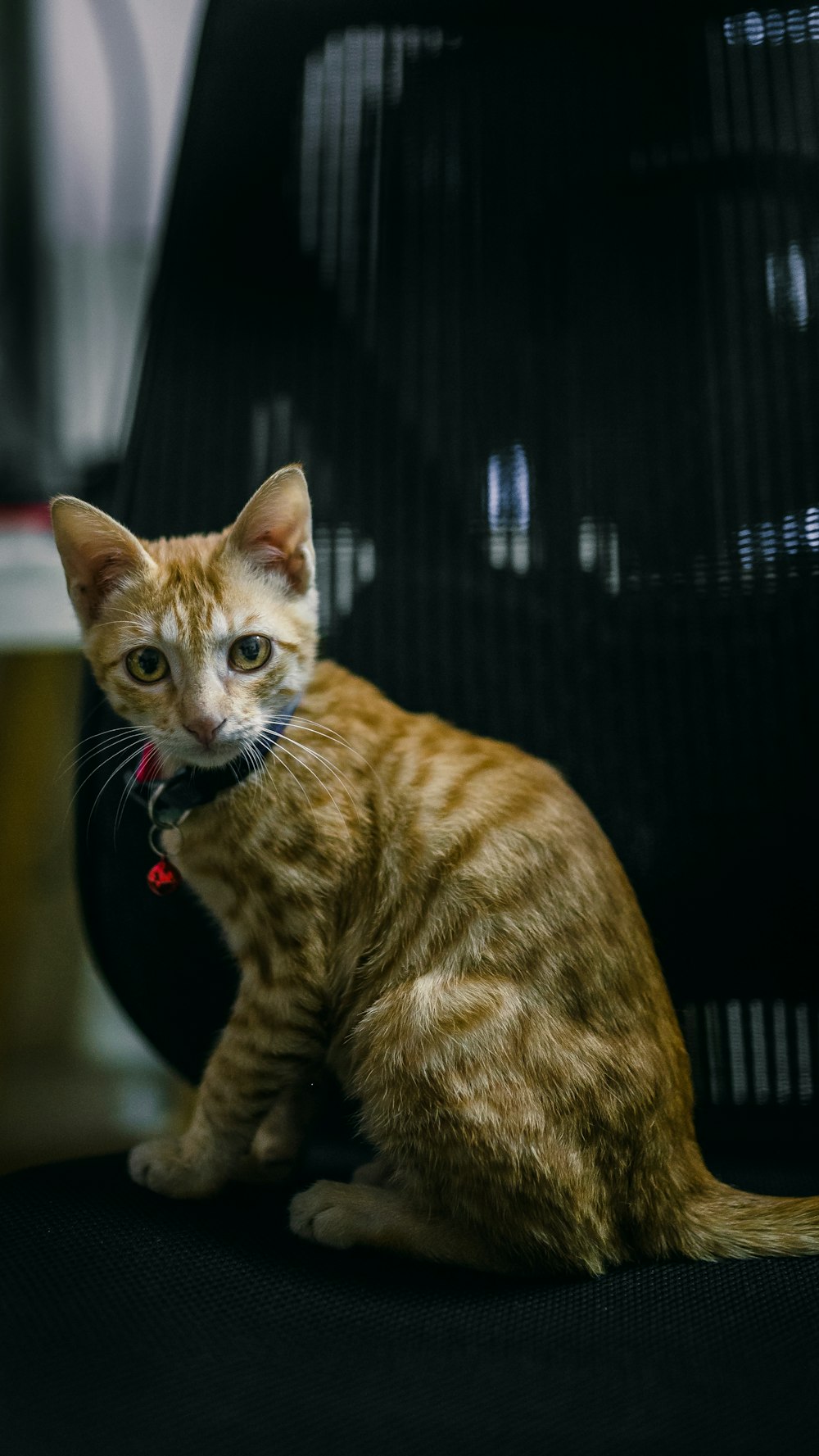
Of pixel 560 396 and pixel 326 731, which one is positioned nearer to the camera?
pixel 326 731

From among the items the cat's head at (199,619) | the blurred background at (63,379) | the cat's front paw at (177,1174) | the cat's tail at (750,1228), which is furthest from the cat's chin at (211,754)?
the blurred background at (63,379)

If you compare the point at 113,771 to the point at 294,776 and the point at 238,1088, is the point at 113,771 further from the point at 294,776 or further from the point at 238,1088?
the point at 238,1088

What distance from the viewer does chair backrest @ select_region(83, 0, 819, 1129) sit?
104 centimetres

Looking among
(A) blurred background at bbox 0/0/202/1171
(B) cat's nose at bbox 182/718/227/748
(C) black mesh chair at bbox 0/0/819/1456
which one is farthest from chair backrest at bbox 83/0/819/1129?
(A) blurred background at bbox 0/0/202/1171

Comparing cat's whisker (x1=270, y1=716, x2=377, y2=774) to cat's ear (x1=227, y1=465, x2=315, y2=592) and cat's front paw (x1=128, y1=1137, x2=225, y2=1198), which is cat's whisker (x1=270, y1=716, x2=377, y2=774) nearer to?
cat's ear (x1=227, y1=465, x2=315, y2=592)

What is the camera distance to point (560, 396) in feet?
3.60

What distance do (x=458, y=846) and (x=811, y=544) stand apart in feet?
1.56

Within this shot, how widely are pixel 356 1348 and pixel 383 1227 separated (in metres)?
0.17

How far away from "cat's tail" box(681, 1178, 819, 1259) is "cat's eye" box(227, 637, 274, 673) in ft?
1.85

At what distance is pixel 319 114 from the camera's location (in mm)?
1094

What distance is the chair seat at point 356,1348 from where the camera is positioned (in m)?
0.54

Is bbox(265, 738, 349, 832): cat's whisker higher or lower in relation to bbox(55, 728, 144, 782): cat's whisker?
lower

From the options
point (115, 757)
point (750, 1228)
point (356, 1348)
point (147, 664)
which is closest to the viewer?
point (356, 1348)

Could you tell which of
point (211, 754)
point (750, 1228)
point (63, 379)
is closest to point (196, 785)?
point (211, 754)
